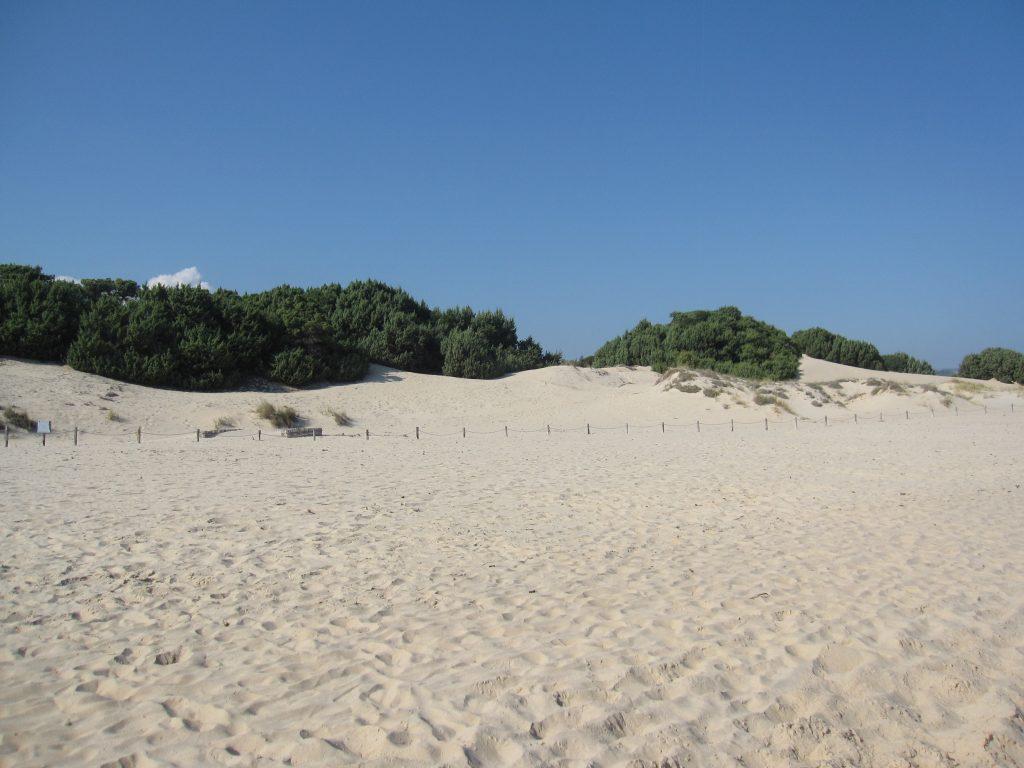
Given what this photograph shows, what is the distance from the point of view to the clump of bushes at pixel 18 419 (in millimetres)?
17016

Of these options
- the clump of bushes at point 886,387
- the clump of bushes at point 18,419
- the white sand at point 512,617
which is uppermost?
the clump of bushes at point 886,387

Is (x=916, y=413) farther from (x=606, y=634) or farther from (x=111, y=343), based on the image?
(x=111, y=343)

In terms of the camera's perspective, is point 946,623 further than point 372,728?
Yes

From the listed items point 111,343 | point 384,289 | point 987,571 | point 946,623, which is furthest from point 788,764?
point 384,289

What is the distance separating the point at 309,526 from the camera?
23.4 ft

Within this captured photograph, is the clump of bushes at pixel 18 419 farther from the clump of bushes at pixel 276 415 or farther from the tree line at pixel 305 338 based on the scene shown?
the clump of bushes at pixel 276 415

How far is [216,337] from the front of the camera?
24141mm

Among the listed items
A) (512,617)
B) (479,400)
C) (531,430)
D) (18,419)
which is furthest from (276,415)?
(512,617)

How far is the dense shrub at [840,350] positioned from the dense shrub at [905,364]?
2426mm

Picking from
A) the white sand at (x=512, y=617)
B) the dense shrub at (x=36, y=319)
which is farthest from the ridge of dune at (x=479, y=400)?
the white sand at (x=512, y=617)

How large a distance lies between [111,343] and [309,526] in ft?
66.2

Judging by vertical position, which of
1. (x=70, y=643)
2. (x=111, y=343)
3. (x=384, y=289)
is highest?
(x=384, y=289)

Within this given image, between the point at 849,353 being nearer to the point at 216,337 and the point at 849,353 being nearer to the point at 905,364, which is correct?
the point at 905,364

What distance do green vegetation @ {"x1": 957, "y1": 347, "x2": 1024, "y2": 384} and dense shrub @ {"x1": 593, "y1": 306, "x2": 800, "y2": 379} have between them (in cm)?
1802
